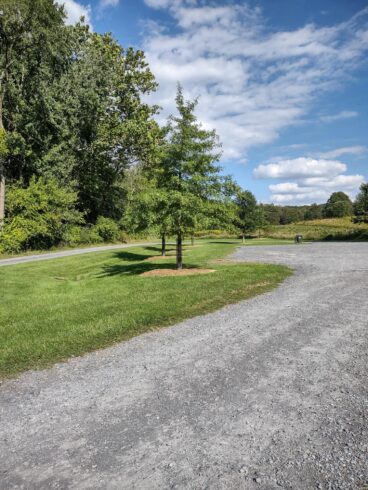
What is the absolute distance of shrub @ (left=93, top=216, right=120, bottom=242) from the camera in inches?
1601

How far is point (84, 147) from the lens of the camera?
37375 millimetres

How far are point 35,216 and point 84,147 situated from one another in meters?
10.3

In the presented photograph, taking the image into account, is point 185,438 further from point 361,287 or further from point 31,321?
point 361,287

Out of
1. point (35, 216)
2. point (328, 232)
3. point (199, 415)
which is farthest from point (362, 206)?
point (199, 415)

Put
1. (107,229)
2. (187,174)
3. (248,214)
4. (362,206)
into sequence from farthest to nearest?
(362,206), (248,214), (107,229), (187,174)

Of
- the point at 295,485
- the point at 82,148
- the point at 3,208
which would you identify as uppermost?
the point at 82,148

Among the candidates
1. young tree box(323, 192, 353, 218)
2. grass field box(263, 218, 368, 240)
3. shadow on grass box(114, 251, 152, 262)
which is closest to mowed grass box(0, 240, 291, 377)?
shadow on grass box(114, 251, 152, 262)

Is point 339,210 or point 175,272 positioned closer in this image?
point 175,272

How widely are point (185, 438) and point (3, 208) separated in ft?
94.6

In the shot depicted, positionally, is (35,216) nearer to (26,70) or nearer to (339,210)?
(26,70)

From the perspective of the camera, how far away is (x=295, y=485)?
117 inches

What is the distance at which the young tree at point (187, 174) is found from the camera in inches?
547

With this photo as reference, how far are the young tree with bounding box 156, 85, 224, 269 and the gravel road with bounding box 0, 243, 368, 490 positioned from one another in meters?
7.58

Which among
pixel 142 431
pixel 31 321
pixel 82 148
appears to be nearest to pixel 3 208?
pixel 82 148
